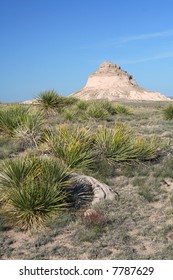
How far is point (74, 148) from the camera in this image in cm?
955

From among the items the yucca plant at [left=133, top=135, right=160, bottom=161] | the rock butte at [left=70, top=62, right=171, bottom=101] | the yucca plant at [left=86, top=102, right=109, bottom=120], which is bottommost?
the yucca plant at [left=133, top=135, right=160, bottom=161]

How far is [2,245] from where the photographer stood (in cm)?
636

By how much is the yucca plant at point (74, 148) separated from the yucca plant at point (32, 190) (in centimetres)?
125

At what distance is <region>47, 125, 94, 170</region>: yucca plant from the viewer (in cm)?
953

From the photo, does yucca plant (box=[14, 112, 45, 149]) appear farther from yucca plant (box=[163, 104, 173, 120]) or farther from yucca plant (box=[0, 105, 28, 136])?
yucca plant (box=[163, 104, 173, 120])

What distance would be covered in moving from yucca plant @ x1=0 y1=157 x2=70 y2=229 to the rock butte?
80.2m

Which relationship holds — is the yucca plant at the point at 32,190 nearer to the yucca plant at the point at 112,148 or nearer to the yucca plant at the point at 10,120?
the yucca plant at the point at 112,148

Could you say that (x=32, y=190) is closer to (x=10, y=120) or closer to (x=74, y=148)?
(x=74, y=148)

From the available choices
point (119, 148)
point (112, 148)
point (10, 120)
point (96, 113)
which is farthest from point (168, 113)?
point (112, 148)

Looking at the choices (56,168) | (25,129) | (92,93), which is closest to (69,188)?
(56,168)

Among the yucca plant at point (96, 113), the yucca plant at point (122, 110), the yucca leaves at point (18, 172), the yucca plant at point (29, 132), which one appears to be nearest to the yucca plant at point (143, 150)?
the yucca plant at point (29, 132)

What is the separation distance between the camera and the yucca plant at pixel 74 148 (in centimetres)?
953

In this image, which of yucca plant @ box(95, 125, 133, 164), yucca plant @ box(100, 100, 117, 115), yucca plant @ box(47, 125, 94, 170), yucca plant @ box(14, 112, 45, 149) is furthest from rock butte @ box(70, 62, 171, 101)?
yucca plant @ box(47, 125, 94, 170)

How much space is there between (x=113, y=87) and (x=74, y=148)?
3392 inches
